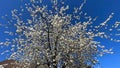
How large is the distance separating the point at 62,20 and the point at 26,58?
15.4ft

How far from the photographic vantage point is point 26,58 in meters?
23.9

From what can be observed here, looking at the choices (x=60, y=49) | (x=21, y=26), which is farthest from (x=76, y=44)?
(x=21, y=26)

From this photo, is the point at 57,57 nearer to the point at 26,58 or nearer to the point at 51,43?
the point at 51,43

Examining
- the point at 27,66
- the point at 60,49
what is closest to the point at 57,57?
the point at 60,49

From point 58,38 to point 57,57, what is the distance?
7.07 ft

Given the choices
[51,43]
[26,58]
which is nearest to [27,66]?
[26,58]

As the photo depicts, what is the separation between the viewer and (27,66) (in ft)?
77.9

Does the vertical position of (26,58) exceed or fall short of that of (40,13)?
it falls short

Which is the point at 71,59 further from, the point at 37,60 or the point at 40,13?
the point at 40,13

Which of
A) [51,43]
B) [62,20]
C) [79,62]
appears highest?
[62,20]

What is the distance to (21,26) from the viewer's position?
79.9 ft

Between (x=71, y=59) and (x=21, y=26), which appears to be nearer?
(x=71, y=59)

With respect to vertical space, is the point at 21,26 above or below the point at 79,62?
above

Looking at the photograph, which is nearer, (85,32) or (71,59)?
(71,59)
